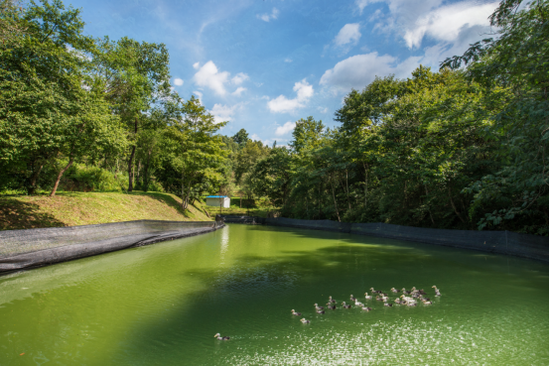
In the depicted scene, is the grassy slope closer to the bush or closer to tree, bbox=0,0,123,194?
tree, bbox=0,0,123,194

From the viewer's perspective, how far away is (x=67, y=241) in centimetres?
790

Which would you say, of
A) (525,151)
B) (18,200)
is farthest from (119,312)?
(18,200)

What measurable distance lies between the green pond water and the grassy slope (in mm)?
2774

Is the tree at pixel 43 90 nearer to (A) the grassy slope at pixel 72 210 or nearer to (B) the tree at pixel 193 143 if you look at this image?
(A) the grassy slope at pixel 72 210

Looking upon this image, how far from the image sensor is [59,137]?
9156 millimetres

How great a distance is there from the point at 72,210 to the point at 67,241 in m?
3.80

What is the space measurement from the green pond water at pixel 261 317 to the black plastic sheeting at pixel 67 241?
1.19 feet

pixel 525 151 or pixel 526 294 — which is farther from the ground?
pixel 525 151

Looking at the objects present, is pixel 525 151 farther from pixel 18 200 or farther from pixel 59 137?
pixel 18 200

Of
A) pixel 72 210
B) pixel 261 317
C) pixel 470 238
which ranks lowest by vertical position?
pixel 261 317

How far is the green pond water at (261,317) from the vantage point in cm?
313

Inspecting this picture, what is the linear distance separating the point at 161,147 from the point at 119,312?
20.6 metres

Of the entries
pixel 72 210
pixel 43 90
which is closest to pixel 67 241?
pixel 72 210

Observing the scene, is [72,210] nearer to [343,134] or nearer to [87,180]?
[87,180]
